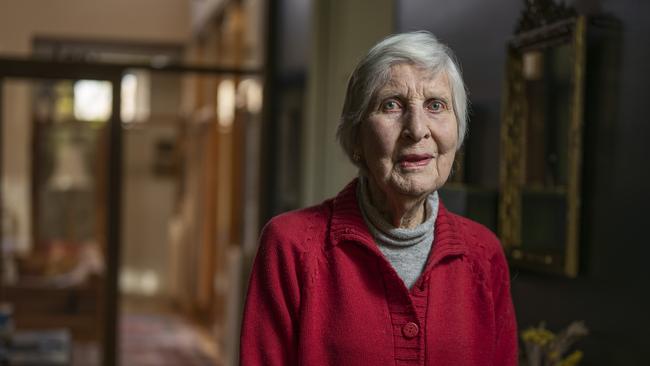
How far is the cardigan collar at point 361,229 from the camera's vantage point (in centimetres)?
163

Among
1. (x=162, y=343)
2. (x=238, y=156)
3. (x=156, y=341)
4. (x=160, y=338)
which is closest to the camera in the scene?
(x=238, y=156)

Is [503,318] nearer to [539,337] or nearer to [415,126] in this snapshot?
[415,126]

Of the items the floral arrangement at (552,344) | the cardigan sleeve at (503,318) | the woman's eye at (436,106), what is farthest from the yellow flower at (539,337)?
the woman's eye at (436,106)

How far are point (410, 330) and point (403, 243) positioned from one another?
142 millimetres

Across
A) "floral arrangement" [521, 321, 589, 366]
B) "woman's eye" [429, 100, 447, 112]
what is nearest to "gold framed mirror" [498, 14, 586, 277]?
"floral arrangement" [521, 321, 589, 366]

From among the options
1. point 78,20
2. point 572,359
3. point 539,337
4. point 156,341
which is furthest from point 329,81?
point 78,20

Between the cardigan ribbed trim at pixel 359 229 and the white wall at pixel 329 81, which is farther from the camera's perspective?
the white wall at pixel 329 81

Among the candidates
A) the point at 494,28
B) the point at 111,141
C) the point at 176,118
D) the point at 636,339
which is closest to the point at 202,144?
the point at 176,118

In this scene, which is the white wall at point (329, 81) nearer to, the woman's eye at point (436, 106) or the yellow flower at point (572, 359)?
the yellow flower at point (572, 359)

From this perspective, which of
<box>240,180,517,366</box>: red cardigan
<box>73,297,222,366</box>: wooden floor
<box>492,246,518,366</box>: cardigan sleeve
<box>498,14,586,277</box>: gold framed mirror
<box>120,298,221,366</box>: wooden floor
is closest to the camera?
<box>240,180,517,366</box>: red cardigan

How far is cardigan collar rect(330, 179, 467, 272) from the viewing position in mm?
1629

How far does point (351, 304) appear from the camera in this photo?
1.60 m

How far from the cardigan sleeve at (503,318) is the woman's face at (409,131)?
0.20 meters

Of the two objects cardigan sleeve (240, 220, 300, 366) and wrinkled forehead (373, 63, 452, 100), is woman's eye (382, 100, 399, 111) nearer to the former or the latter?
wrinkled forehead (373, 63, 452, 100)
